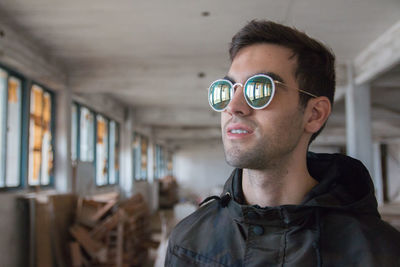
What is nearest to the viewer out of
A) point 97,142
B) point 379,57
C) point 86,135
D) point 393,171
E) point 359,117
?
point 379,57

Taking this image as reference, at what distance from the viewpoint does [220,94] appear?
1.34 metres

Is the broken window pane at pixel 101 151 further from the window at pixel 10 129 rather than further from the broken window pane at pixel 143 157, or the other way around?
the broken window pane at pixel 143 157

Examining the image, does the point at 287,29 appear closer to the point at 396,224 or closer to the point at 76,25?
the point at 76,25

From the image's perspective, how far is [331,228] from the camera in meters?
1.15

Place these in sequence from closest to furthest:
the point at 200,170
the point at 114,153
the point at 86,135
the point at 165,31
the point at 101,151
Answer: the point at 165,31 < the point at 86,135 < the point at 101,151 < the point at 114,153 < the point at 200,170

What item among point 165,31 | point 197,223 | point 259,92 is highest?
point 165,31

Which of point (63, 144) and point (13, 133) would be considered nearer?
point (13, 133)

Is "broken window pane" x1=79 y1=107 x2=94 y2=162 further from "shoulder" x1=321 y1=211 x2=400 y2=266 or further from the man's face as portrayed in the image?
"shoulder" x1=321 y1=211 x2=400 y2=266

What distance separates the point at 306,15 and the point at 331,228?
161 inches

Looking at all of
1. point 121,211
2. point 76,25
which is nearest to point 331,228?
point 76,25

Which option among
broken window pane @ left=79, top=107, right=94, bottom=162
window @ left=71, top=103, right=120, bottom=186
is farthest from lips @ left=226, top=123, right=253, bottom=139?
broken window pane @ left=79, top=107, right=94, bottom=162

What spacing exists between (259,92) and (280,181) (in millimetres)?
311

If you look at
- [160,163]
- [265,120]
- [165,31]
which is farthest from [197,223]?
[160,163]

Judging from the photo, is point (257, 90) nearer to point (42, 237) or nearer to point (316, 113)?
point (316, 113)
